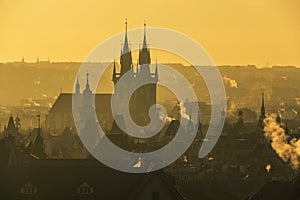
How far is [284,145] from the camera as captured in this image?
436 ft

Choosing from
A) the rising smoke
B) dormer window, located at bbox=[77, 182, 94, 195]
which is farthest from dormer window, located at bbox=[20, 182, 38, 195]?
the rising smoke

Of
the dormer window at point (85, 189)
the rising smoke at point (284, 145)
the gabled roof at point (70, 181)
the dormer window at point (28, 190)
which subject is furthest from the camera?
the rising smoke at point (284, 145)

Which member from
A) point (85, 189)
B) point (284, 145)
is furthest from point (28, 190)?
point (284, 145)

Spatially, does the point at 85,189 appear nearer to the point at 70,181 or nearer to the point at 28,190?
the point at 70,181

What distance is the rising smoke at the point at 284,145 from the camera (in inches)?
4532

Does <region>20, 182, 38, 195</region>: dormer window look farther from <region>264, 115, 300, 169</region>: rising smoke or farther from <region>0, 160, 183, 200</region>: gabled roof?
<region>264, 115, 300, 169</region>: rising smoke

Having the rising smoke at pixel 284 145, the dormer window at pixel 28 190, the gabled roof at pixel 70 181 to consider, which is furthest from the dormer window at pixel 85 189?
the rising smoke at pixel 284 145

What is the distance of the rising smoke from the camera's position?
4532 inches

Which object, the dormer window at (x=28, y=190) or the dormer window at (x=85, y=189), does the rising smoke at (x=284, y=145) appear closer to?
the dormer window at (x=85, y=189)

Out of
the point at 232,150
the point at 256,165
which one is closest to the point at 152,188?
the point at 256,165

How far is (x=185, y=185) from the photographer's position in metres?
90.7

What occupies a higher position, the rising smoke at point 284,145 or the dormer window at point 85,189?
the rising smoke at point 284,145

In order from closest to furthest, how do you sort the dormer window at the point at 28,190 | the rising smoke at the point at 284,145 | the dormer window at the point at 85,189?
the dormer window at the point at 85,189, the dormer window at the point at 28,190, the rising smoke at the point at 284,145

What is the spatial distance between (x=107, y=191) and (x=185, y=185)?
26814 millimetres
